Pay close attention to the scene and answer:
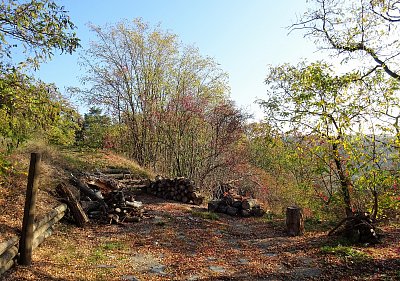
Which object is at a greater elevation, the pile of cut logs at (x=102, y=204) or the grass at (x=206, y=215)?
the pile of cut logs at (x=102, y=204)

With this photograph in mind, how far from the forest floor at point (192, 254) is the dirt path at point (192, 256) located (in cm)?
1

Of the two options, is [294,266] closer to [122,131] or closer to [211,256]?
[211,256]

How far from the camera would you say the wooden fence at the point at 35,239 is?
421 centimetres

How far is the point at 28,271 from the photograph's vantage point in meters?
4.50

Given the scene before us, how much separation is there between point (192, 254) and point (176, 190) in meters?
6.97

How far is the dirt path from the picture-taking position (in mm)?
4965

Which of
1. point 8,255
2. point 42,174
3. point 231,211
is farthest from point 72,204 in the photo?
point 231,211

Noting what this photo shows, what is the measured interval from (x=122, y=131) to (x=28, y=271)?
1598 centimetres

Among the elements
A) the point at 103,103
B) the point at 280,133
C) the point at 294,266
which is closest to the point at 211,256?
the point at 294,266

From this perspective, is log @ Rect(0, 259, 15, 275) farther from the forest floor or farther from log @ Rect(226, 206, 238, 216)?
log @ Rect(226, 206, 238, 216)

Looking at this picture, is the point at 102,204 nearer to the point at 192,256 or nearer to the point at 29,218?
the point at 192,256

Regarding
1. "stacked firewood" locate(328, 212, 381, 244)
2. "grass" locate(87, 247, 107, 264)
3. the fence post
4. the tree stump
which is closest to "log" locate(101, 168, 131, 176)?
"grass" locate(87, 247, 107, 264)

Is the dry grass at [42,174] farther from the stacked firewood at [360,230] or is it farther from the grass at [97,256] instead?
the stacked firewood at [360,230]

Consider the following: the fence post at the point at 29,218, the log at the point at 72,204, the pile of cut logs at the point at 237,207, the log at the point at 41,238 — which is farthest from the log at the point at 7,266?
the pile of cut logs at the point at 237,207
